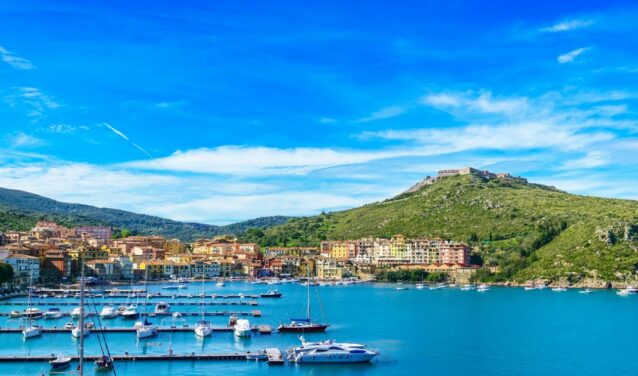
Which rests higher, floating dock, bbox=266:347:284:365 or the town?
the town

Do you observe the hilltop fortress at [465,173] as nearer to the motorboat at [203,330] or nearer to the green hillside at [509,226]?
the green hillside at [509,226]

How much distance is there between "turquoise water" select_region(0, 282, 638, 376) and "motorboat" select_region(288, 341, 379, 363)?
2.07ft

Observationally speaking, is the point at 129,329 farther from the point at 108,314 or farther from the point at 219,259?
the point at 219,259

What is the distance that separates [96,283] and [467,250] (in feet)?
157

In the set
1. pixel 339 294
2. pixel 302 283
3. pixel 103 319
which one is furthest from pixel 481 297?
pixel 103 319

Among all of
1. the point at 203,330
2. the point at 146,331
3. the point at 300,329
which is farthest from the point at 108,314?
the point at 300,329

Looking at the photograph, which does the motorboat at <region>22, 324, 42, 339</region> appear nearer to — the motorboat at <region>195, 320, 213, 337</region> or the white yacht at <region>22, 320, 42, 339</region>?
the white yacht at <region>22, 320, 42, 339</region>

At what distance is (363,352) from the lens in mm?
32969

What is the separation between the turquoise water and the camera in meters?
31.7

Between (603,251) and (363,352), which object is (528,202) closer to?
(603,251)

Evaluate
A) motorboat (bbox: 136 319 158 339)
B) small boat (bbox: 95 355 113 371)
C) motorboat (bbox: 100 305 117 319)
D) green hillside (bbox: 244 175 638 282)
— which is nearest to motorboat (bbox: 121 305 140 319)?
motorboat (bbox: 100 305 117 319)

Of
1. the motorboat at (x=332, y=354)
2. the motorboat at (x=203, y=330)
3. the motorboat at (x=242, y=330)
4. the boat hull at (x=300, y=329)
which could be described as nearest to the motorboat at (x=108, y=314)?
the motorboat at (x=203, y=330)

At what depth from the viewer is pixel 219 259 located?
104500mm

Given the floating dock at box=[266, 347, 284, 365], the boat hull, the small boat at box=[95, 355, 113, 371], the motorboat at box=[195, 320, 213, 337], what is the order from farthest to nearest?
the boat hull < the motorboat at box=[195, 320, 213, 337] < the floating dock at box=[266, 347, 284, 365] < the small boat at box=[95, 355, 113, 371]
